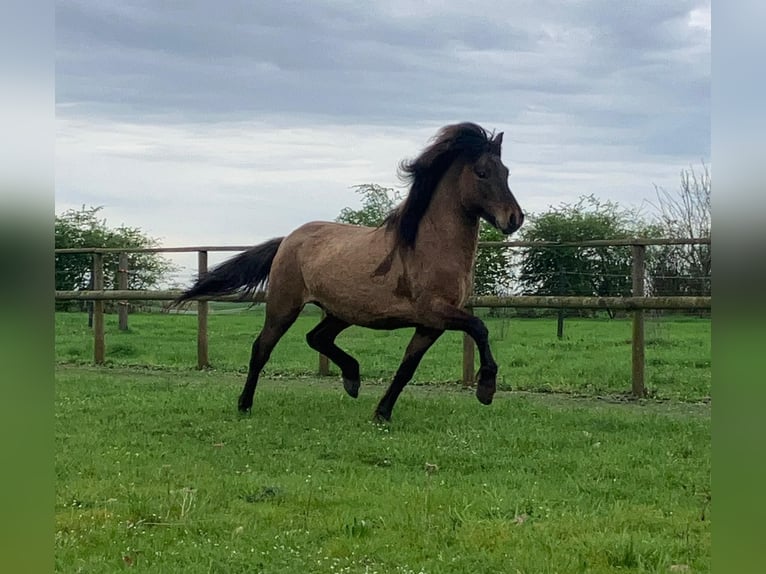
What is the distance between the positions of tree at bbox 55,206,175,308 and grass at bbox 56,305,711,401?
36.5 inches

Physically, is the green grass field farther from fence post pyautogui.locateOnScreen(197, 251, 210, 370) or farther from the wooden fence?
fence post pyautogui.locateOnScreen(197, 251, 210, 370)

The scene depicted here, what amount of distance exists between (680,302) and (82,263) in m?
9.05

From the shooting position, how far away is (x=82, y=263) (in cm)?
1243

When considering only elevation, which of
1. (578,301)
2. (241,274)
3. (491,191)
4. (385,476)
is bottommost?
(385,476)

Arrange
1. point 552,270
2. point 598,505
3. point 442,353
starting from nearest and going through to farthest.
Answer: point 598,505 → point 552,270 → point 442,353

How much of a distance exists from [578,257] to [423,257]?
543cm

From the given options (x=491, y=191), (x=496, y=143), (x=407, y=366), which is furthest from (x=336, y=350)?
(x=496, y=143)

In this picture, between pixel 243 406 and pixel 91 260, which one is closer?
pixel 243 406

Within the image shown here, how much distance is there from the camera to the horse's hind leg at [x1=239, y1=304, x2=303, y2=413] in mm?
6430

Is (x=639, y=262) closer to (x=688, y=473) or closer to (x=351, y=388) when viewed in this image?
(x=351, y=388)

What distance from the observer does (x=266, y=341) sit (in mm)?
6570

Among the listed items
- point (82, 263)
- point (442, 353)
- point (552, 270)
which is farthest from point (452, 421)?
point (82, 263)

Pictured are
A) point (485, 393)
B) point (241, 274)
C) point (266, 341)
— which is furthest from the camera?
point (241, 274)

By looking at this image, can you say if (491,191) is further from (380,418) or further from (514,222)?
(380,418)
